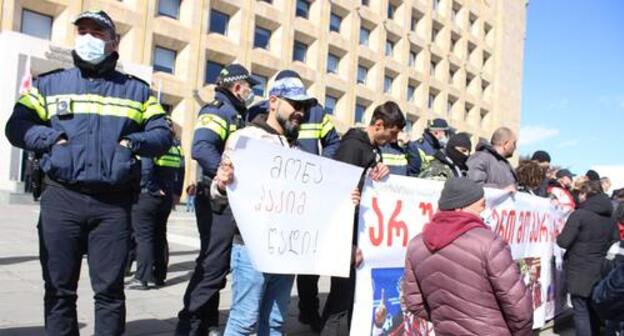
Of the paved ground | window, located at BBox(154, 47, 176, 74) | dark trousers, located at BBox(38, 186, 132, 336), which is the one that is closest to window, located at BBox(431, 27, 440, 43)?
window, located at BBox(154, 47, 176, 74)

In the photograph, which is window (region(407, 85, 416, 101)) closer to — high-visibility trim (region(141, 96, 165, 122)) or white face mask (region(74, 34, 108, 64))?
high-visibility trim (region(141, 96, 165, 122))

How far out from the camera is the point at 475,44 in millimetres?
50656

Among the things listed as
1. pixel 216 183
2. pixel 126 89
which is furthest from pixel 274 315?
pixel 126 89

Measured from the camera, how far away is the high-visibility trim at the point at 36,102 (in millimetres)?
3205

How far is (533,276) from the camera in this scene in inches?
230

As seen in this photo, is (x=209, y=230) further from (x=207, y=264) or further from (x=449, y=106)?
(x=449, y=106)

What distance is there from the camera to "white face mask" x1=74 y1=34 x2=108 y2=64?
10.6ft

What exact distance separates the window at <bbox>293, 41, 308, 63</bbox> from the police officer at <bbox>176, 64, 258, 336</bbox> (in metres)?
30.5

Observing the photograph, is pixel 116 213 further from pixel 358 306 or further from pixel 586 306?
pixel 586 306

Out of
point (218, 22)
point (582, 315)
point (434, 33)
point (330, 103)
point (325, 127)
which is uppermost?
point (434, 33)

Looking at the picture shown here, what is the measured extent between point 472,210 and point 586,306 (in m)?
3.27

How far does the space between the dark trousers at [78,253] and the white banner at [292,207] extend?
77cm

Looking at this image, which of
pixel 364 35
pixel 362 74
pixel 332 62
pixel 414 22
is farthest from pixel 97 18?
pixel 414 22

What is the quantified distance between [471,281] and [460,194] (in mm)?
465
